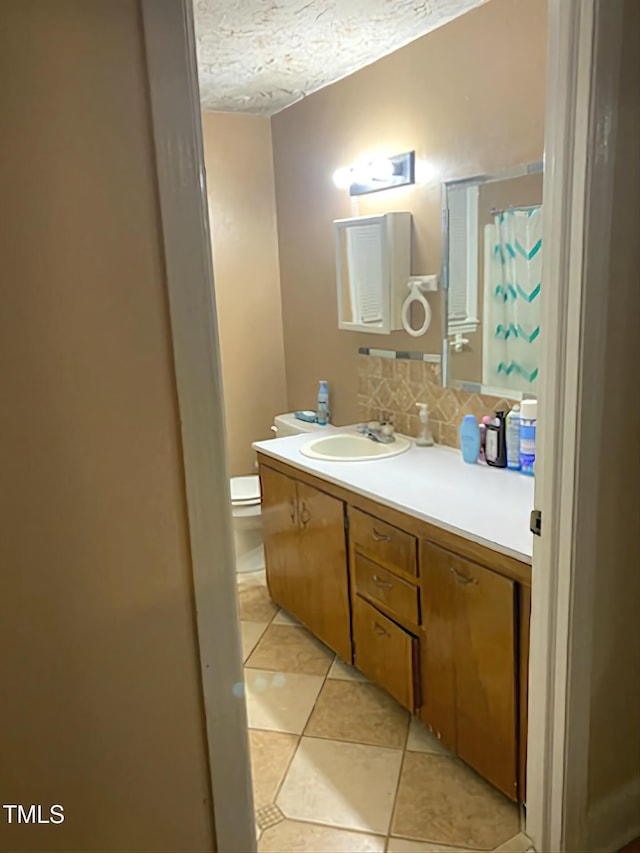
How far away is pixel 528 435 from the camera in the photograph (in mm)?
2207

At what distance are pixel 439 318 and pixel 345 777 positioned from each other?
1.66 meters

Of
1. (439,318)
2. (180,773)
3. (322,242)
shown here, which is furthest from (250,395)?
(180,773)

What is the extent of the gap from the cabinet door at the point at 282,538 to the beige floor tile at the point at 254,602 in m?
0.11

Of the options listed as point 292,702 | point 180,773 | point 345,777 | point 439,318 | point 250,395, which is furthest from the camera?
point 250,395

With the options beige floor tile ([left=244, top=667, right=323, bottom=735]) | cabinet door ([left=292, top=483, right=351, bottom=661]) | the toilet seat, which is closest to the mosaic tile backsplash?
cabinet door ([left=292, top=483, right=351, bottom=661])

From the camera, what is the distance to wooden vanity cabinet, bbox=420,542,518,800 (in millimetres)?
1751

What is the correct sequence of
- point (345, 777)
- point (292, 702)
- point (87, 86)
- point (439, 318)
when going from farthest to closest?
point (439, 318) < point (292, 702) < point (345, 777) < point (87, 86)

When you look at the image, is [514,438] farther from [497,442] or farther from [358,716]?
[358,716]

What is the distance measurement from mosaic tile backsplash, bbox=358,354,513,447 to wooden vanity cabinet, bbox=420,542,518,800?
0.74 m

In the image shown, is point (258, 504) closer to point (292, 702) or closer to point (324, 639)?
point (324, 639)

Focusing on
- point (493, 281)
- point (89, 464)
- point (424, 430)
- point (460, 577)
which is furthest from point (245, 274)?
point (89, 464)

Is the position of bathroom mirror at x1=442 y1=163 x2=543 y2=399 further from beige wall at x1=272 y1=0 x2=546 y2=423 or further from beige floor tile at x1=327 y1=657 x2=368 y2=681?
beige floor tile at x1=327 y1=657 x2=368 y2=681

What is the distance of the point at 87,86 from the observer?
2.80ft

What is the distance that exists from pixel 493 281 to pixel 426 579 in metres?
1.10
